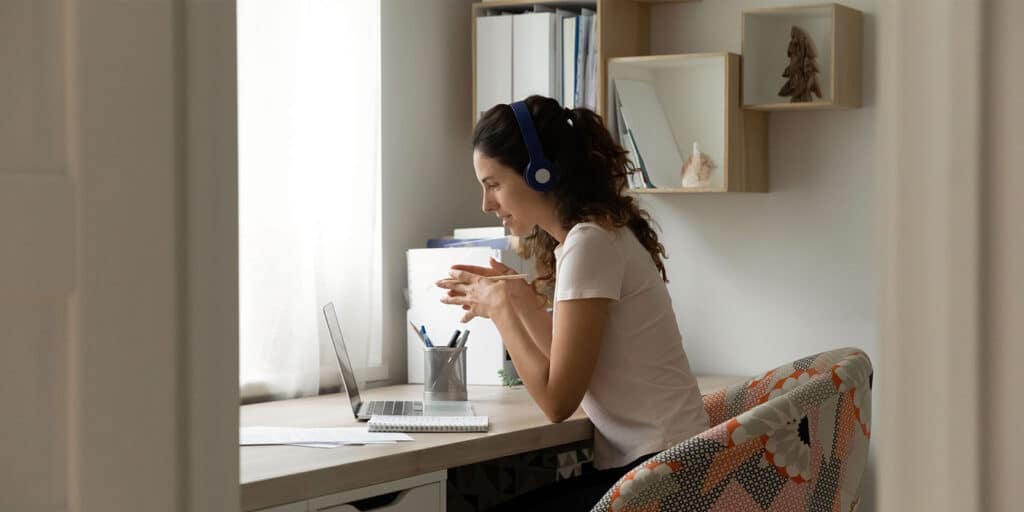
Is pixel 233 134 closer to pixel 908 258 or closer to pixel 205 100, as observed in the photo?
pixel 205 100

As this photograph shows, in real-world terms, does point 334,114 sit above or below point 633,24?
below

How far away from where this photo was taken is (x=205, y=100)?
74 cm

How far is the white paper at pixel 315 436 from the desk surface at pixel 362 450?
0.12 feet

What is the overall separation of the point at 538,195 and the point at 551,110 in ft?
0.55

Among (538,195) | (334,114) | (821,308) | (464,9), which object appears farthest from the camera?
(464,9)

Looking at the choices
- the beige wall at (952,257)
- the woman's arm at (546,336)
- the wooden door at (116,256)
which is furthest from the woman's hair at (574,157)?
the beige wall at (952,257)

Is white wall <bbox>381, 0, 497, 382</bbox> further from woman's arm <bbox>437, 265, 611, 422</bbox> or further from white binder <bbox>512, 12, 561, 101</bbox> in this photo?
woman's arm <bbox>437, 265, 611, 422</bbox>

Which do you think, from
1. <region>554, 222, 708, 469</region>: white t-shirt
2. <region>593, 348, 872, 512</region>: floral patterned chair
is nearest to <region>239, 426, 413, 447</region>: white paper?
<region>554, 222, 708, 469</region>: white t-shirt

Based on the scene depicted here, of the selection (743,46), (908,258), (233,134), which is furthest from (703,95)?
(908,258)

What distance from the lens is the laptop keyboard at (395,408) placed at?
2.27 meters

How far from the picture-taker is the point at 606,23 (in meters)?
2.96

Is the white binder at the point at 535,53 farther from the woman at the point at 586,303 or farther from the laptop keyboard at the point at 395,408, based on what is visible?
the laptop keyboard at the point at 395,408

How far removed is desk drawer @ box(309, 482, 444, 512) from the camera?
1850 millimetres

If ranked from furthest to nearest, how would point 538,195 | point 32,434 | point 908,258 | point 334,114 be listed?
1. point 334,114
2. point 538,195
3. point 32,434
4. point 908,258
